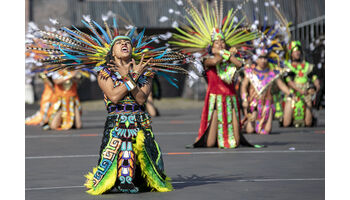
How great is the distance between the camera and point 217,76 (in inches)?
587

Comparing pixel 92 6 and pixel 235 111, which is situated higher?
pixel 92 6

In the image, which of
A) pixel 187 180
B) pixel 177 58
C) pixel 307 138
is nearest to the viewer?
pixel 177 58

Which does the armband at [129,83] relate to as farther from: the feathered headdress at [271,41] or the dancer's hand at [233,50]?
the feathered headdress at [271,41]

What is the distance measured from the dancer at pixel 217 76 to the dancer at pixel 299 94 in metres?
5.54

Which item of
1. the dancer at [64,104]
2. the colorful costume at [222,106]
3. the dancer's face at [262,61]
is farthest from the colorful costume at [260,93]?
the dancer at [64,104]

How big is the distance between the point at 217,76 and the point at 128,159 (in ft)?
18.1

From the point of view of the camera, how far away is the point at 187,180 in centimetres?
1102

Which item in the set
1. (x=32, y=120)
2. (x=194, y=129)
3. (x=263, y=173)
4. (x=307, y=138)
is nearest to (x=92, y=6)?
(x=32, y=120)

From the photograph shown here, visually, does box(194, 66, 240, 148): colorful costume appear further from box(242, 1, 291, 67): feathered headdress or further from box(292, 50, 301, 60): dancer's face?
box(292, 50, 301, 60): dancer's face

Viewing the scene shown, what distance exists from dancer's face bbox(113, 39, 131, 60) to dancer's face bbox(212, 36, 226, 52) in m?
5.01

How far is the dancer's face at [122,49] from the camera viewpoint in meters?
9.80

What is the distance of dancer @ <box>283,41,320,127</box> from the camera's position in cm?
2050

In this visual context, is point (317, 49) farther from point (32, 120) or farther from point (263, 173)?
point (263, 173)

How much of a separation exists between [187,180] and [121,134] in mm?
1620
